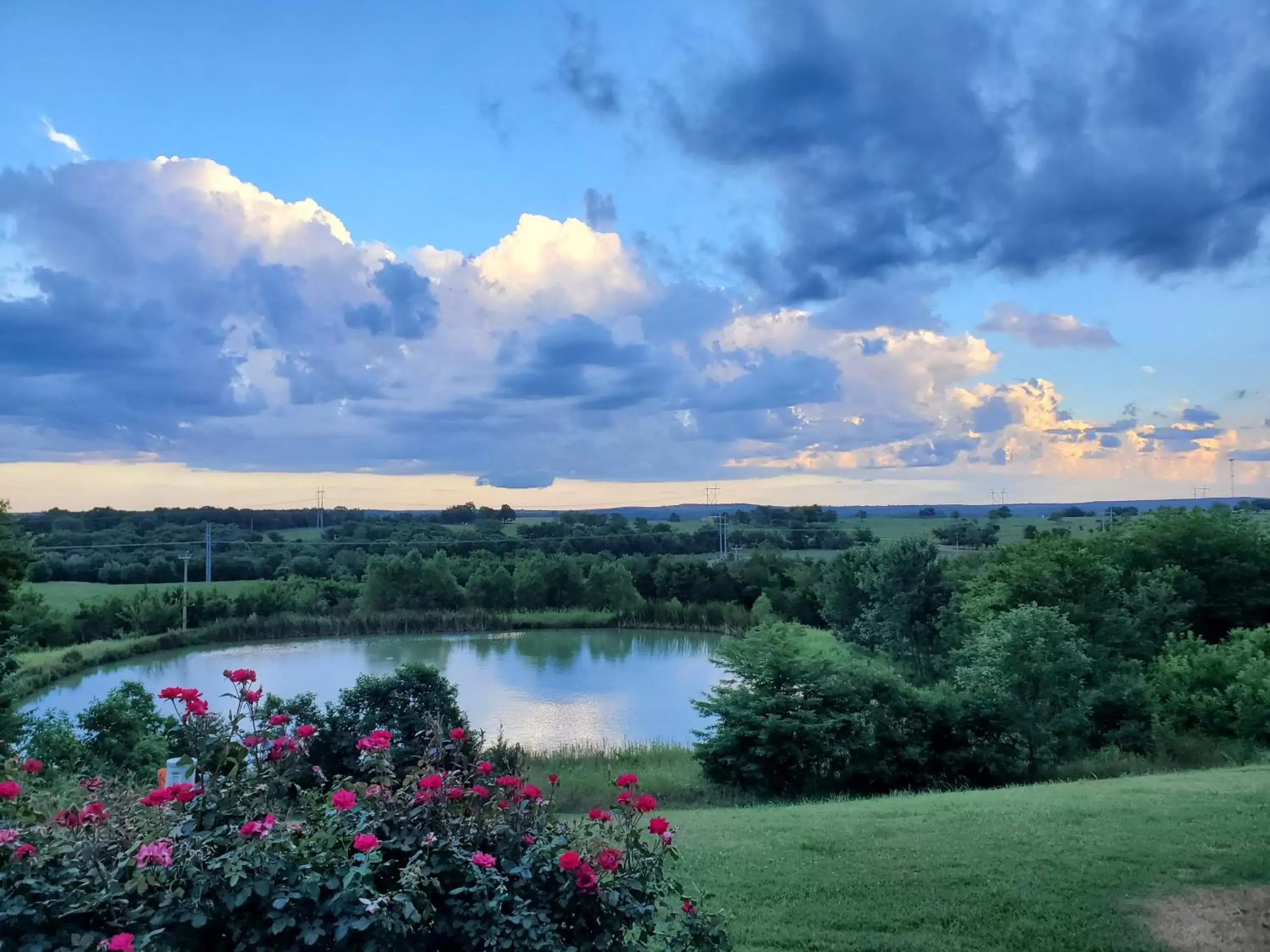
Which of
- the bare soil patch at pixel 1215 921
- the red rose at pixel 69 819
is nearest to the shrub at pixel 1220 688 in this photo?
the bare soil patch at pixel 1215 921

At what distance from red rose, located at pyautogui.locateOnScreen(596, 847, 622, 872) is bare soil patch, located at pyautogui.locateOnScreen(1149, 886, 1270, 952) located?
3.56m

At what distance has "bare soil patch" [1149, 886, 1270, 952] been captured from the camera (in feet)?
14.7

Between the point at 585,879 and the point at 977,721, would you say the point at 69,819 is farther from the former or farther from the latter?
the point at 977,721

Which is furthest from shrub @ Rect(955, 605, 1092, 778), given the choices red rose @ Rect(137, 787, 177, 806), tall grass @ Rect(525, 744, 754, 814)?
red rose @ Rect(137, 787, 177, 806)

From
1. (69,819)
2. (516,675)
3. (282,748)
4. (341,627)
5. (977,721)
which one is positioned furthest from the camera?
(341,627)

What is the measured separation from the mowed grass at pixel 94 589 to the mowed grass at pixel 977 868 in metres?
40.3

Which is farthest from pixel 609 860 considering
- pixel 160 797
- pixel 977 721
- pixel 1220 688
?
pixel 1220 688

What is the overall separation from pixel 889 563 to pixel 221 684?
2066 cm

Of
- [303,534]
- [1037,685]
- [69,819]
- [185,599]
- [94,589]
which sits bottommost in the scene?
[185,599]

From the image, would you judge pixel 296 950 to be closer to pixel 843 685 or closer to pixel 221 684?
pixel 843 685

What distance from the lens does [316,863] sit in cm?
246

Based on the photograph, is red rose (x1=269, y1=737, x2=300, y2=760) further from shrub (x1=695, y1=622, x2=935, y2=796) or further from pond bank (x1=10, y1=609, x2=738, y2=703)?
pond bank (x1=10, y1=609, x2=738, y2=703)

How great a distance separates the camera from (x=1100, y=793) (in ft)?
27.8

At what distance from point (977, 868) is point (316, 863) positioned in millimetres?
4674
